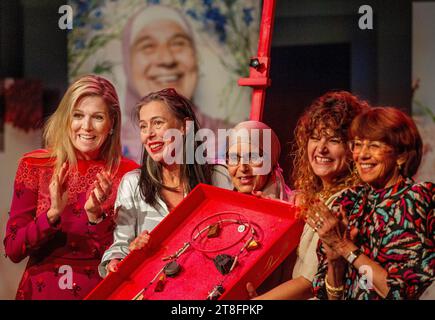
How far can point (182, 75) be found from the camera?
3.13 metres

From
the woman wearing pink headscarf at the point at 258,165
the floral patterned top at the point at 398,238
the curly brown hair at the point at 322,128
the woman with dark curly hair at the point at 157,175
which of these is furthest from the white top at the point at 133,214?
the floral patterned top at the point at 398,238

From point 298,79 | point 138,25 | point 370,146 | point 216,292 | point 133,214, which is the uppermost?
point 138,25

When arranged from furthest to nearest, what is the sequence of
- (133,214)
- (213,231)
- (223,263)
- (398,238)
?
(133,214)
(213,231)
(223,263)
(398,238)

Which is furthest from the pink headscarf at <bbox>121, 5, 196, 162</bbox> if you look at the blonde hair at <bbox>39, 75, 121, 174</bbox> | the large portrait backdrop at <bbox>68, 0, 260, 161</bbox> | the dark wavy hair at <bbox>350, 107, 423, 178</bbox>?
the dark wavy hair at <bbox>350, 107, 423, 178</bbox>

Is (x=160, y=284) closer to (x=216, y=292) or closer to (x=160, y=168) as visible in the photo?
(x=216, y=292)

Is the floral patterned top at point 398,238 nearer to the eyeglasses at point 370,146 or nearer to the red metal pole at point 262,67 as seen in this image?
the eyeglasses at point 370,146

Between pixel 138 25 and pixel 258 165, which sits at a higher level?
pixel 138 25

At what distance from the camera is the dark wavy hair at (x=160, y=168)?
273 cm

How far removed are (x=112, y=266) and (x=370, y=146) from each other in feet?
2.82

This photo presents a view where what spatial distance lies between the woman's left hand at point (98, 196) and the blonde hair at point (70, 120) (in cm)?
11

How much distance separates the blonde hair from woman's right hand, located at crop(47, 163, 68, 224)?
5 cm

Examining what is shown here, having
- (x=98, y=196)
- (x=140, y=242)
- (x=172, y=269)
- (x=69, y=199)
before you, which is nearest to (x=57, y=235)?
(x=69, y=199)

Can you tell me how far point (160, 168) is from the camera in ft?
9.04
